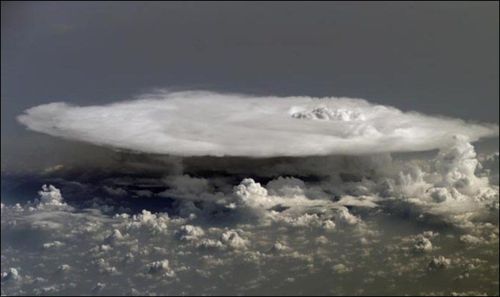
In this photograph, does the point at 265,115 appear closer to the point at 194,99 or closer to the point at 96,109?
the point at 194,99

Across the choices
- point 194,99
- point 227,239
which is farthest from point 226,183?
point 194,99

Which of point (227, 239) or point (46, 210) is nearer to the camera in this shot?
point (227, 239)

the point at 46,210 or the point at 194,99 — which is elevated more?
the point at 194,99

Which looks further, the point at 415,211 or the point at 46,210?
the point at 46,210

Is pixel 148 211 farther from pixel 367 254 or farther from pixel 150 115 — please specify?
pixel 367 254

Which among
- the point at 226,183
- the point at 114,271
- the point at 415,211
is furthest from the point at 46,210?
the point at 415,211

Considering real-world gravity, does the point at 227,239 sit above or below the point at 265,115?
below

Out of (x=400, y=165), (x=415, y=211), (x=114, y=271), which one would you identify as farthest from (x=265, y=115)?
(x=114, y=271)

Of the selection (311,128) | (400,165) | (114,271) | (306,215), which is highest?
(311,128)

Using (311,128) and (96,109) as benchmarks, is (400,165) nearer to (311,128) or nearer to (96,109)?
(311,128)
